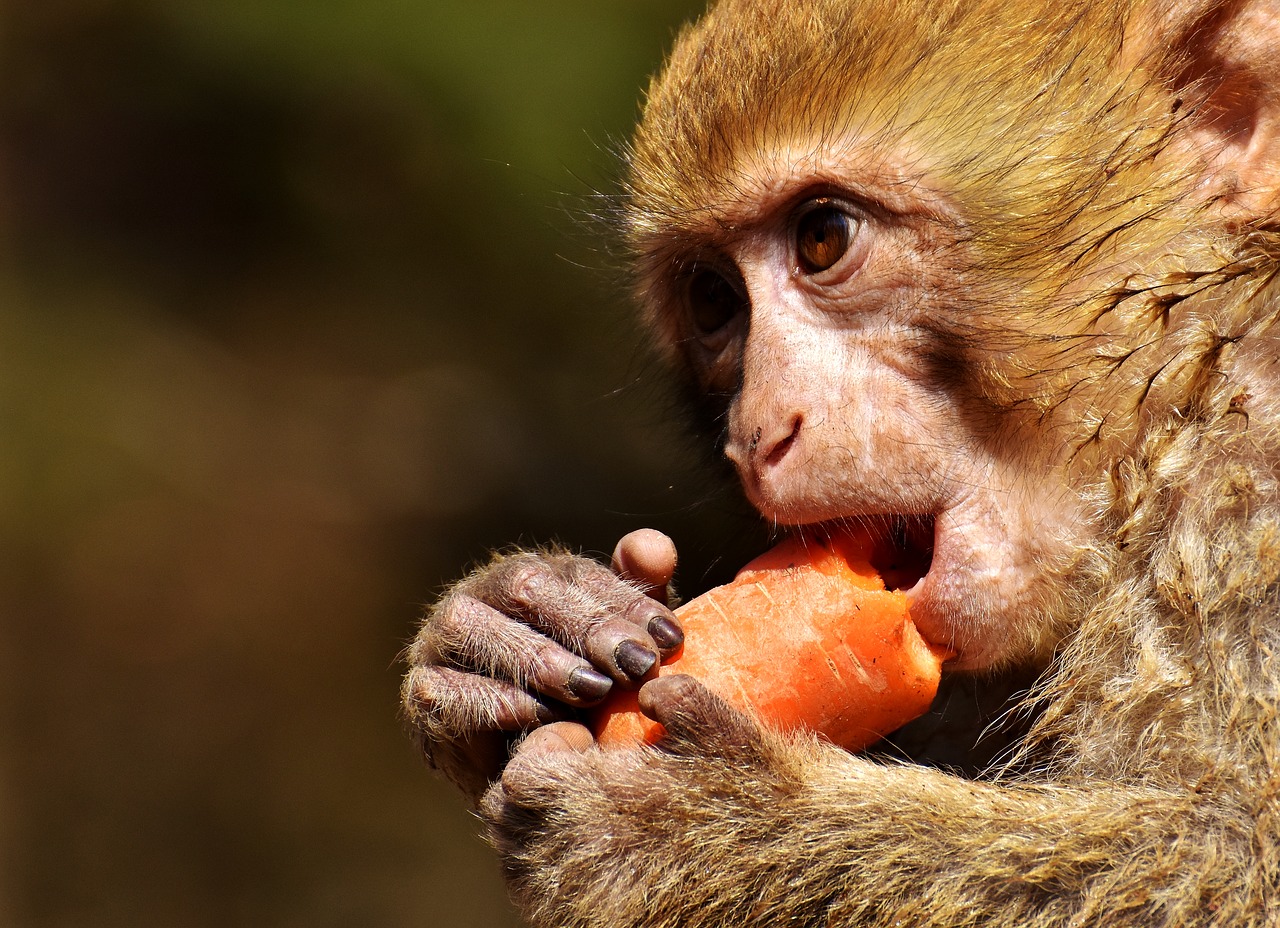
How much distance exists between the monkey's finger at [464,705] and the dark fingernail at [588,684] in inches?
5.1

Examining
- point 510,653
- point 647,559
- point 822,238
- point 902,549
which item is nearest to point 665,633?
point 647,559

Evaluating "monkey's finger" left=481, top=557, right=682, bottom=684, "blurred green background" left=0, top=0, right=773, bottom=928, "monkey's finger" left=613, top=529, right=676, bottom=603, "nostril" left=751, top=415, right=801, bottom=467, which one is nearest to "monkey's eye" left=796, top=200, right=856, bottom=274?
"nostril" left=751, top=415, right=801, bottom=467

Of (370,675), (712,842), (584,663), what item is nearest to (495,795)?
(584,663)

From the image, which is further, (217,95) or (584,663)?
(217,95)

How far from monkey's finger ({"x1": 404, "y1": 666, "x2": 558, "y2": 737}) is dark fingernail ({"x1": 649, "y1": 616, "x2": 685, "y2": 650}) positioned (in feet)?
0.85

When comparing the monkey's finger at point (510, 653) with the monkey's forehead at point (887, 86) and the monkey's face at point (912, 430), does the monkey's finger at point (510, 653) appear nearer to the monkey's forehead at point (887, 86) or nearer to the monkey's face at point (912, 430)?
the monkey's face at point (912, 430)

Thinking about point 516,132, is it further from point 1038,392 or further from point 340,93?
point 1038,392

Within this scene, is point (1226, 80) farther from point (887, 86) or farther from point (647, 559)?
point (647, 559)

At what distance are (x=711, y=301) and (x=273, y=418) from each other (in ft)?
14.7

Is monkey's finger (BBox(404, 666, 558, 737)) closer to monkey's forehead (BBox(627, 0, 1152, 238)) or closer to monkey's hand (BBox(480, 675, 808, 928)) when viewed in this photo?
monkey's hand (BBox(480, 675, 808, 928))

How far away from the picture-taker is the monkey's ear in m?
2.42

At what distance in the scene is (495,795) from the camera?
2.48 metres

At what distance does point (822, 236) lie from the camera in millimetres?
2795

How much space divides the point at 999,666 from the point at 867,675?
0.99ft
